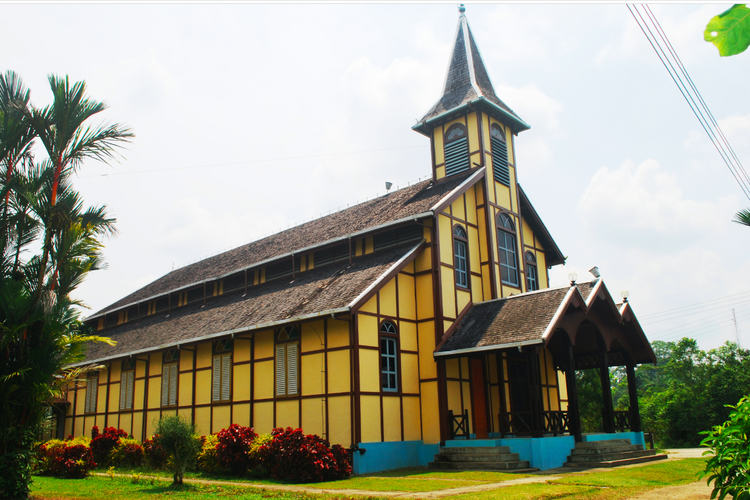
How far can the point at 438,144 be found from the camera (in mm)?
24844

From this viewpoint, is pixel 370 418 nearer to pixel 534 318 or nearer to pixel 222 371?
pixel 534 318

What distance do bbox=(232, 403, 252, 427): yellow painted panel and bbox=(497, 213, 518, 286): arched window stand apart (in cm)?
1053

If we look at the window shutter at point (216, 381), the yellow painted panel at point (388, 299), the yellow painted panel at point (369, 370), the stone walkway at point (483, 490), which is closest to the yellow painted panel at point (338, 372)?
the yellow painted panel at point (369, 370)

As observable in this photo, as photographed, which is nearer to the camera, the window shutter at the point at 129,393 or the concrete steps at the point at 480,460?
the concrete steps at the point at 480,460

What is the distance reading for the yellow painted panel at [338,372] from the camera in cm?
1752

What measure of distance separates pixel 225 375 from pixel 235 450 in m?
4.83

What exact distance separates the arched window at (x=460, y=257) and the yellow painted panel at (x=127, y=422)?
50.2ft

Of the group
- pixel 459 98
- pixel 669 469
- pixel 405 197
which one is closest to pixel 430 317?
pixel 405 197

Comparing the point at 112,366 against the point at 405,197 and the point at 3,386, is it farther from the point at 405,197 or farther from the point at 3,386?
the point at 3,386

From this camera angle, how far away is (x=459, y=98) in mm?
24781

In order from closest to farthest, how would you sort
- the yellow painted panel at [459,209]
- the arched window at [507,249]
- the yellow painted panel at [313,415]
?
the yellow painted panel at [313,415] → the yellow painted panel at [459,209] → the arched window at [507,249]

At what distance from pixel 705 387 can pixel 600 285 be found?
1707 cm

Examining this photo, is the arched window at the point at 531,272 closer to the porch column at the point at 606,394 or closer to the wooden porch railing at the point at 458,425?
the porch column at the point at 606,394

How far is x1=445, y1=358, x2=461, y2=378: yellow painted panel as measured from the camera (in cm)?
1952
